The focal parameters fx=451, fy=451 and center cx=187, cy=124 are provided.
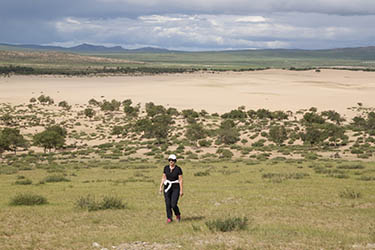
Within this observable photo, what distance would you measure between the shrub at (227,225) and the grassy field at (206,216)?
149mm

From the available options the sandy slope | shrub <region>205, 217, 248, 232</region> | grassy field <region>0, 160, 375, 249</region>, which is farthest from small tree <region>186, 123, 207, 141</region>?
shrub <region>205, 217, 248, 232</region>

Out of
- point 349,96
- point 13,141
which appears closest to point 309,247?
point 13,141

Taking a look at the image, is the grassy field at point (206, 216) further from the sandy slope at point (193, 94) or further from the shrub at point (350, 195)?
the sandy slope at point (193, 94)

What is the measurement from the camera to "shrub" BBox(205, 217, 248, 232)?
1048 cm

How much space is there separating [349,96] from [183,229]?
10430 cm

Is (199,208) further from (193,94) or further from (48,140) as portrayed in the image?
(193,94)

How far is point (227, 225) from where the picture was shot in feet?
34.7

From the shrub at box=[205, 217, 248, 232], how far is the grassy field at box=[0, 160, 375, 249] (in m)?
0.15

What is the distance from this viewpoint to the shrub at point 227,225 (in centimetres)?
1048

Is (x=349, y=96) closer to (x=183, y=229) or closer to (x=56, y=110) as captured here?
(x=56, y=110)

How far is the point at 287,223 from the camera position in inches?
451

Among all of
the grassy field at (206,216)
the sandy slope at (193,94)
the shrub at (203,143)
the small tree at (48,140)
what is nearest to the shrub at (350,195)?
the grassy field at (206,216)

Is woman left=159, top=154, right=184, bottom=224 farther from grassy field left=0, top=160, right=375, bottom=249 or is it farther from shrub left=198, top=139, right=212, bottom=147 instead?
shrub left=198, top=139, right=212, bottom=147

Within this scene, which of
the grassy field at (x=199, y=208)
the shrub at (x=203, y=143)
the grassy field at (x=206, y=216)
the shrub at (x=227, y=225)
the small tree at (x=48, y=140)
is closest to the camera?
the grassy field at (x=206, y=216)
